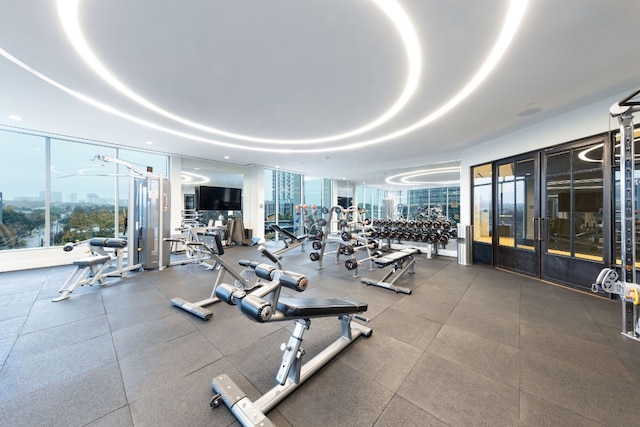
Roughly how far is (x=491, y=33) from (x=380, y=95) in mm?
1314

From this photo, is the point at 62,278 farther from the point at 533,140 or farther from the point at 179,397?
the point at 533,140

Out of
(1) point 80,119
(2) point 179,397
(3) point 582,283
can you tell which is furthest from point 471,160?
(1) point 80,119

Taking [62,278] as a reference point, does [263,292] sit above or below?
above

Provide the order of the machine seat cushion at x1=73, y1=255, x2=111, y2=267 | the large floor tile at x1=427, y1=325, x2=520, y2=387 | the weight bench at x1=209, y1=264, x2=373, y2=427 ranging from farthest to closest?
the machine seat cushion at x1=73, y1=255, x2=111, y2=267, the large floor tile at x1=427, y1=325, x2=520, y2=387, the weight bench at x1=209, y1=264, x2=373, y2=427

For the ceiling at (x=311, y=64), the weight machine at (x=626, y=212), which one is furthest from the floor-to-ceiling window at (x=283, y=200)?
the weight machine at (x=626, y=212)

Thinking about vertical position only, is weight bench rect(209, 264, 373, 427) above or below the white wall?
below

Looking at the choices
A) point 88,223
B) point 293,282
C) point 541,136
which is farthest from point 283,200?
point 293,282

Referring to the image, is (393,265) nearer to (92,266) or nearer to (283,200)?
(92,266)

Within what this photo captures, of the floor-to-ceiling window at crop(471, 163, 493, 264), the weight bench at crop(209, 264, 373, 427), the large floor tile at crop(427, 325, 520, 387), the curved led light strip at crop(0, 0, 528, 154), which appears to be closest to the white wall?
the floor-to-ceiling window at crop(471, 163, 493, 264)

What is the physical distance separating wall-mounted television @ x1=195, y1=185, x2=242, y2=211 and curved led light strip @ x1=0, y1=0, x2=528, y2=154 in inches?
97.1

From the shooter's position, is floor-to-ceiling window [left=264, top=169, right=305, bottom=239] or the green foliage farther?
floor-to-ceiling window [left=264, top=169, right=305, bottom=239]

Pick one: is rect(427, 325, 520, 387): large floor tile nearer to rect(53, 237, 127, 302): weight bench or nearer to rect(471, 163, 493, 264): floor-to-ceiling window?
rect(471, 163, 493, 264): floor-to-ceiling window

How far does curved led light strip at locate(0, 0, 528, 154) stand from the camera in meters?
1.91

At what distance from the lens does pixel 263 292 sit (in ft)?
4.34
